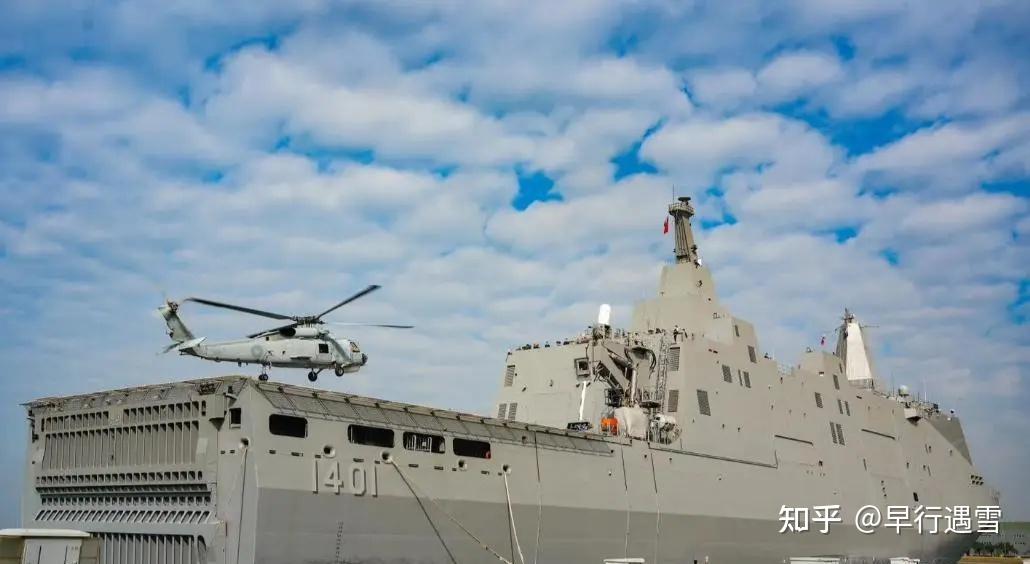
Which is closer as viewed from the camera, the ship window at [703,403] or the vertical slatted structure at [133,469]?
the vertical slatted structure at [133,469]

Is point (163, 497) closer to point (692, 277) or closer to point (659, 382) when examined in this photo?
point (659, 382)

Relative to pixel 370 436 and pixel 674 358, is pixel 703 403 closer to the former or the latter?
pixel 674 358

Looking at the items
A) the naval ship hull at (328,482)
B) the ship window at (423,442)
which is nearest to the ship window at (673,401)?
the naval ship hull at (328,482)

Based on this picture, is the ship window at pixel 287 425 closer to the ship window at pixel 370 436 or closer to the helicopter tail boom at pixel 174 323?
the ship window at pixel 370 436

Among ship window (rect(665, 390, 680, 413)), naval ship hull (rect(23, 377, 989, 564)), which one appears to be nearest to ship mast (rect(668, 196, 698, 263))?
ship window (rect(665, 390, 680, 413))

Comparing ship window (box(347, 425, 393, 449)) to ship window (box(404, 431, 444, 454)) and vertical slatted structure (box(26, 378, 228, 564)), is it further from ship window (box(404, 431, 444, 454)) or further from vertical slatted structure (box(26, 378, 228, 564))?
vertical slatted structure (box(26, 378, 228, 564))

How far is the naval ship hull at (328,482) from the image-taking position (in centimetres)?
1673

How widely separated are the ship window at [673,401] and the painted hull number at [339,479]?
36.9 ft

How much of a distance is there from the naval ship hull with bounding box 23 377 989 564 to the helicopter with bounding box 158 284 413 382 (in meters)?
2.72

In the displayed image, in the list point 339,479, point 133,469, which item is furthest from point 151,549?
point 339,479

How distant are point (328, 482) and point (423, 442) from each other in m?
2.69

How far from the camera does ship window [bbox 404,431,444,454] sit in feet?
62.6

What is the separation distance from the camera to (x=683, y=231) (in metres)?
32.5

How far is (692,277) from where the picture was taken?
31.4 meters
